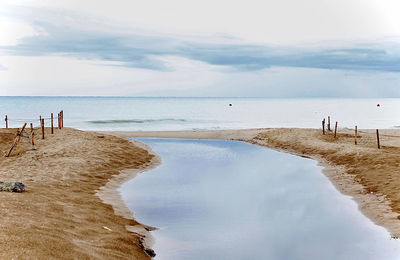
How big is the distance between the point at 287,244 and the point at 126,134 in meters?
44.2

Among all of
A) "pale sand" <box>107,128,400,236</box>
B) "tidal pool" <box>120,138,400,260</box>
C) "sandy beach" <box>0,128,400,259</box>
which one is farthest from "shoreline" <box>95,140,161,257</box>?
"pale sand" <box>107,128,400,236</box>

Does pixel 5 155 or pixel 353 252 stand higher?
pixel 5 155

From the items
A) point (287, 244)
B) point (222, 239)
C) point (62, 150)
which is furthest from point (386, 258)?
point (62, 150)

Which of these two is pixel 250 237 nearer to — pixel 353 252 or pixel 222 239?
pixel 222 239

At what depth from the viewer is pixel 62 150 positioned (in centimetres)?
2930

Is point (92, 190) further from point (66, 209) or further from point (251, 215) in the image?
point (251, 215)

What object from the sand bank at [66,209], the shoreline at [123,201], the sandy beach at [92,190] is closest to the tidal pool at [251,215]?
the shoreline at [123,201]

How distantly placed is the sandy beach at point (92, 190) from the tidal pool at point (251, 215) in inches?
36.2

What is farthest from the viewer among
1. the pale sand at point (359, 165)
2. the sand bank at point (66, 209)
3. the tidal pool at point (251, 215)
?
the pale sand at point (359, 165)

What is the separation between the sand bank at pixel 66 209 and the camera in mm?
9906

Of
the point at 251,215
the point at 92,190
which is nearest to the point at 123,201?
the point at 92,190

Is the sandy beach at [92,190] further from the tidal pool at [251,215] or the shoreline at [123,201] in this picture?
the tidal pool at [251,215]

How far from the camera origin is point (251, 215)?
1673 cm

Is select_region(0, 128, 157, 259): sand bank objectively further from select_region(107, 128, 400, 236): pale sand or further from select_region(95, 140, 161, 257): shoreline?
select_region(107, 128, 400, 236): pale sand
